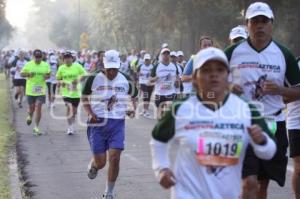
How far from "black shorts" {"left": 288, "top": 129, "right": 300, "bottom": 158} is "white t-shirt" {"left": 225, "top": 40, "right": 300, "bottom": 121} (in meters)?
1.07

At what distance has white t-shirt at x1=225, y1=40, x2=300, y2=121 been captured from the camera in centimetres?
535

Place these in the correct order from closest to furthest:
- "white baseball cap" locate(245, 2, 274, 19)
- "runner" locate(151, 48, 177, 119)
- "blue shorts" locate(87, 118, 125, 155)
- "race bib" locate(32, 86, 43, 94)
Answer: "white baseball cap" locate(245, 2, 274, 19) < "blue shorts" locate(87, 118, 125, 155) < "race bib" locate(32, 86, 43, 94) < "runner" locate(151, 48, 177, 119)

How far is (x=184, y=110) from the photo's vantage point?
3854 millimetres

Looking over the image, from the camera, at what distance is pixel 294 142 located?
21.0 feet

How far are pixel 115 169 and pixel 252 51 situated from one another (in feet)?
8.82

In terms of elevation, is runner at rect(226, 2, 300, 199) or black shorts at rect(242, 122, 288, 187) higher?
runner at rect(226, 2, 300, 199)

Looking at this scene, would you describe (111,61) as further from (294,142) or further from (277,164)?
(277,164)

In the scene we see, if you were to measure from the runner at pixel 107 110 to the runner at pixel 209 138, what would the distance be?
356 centimetres

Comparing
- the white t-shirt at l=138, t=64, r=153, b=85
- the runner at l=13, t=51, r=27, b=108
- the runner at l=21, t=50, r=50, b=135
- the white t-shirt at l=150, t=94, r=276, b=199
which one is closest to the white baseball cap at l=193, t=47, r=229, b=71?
the white t-shirt at l=150, t=94, r=276, b=199

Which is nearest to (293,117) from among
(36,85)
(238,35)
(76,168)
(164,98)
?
(238,35)

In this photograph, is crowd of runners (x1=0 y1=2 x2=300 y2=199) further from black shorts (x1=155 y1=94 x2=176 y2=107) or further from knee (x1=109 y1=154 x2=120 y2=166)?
black shorts (x1=155 y1=94 x2=176 y2=107)

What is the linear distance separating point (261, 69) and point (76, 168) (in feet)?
16.5

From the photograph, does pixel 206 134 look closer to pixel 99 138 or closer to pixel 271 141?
pixel 271 141

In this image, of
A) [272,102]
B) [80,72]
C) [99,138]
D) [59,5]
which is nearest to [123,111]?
[99,138]
